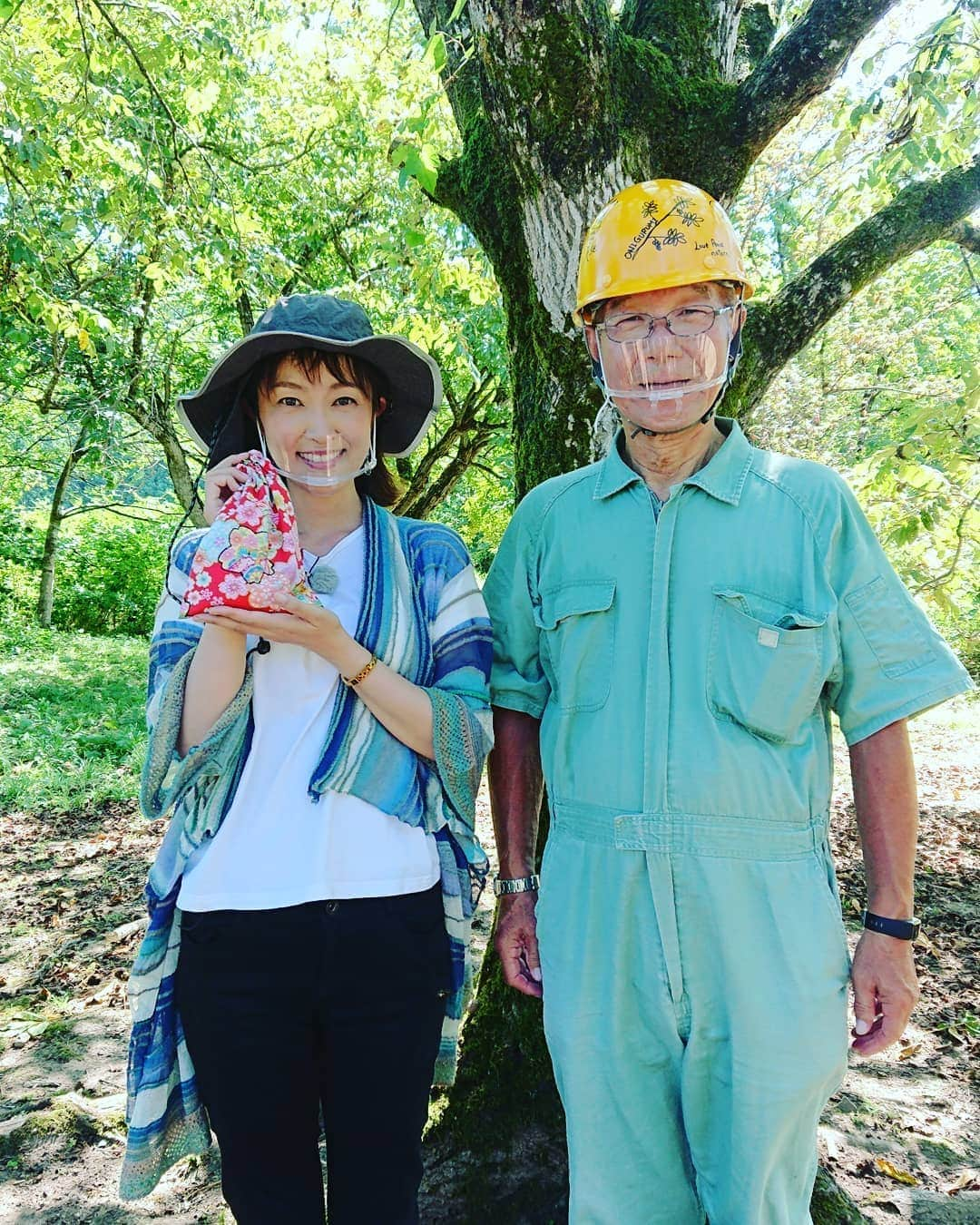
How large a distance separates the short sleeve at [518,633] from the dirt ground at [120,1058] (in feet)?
6.02

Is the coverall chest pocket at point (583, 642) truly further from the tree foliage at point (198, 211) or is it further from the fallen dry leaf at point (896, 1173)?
the fallen dry leaf at point (896, 1173)

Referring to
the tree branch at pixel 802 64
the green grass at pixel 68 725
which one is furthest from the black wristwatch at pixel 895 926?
the green grass at pixel 68 725

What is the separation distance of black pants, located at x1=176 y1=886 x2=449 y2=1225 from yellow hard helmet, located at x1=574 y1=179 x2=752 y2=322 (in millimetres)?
1284

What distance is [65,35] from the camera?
6.14m

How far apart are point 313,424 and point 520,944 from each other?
1.23 meters

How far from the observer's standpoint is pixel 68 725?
29.3 feet

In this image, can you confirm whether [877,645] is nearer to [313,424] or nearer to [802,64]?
[313,424]

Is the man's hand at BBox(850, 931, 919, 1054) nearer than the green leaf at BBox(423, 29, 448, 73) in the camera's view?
Yes

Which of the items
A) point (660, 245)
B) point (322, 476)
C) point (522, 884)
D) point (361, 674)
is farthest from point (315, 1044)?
point (660, 245)

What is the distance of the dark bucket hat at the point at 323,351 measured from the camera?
1.83 m

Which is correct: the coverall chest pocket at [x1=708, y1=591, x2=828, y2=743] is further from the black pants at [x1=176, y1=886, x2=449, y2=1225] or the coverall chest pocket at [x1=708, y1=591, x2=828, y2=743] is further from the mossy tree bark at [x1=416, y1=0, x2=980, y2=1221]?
the mossy tree bark at [x1=416, y1=0, x2=980, y2=1221]

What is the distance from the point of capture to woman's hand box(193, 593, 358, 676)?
5.27 feet

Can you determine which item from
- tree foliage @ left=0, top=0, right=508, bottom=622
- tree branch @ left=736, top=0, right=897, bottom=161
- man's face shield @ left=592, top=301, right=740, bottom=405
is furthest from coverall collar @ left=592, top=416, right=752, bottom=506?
tree foliage @ left=0, top=0, right=508, bottom=622

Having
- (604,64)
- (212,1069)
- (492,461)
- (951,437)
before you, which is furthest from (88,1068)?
(492,461)
